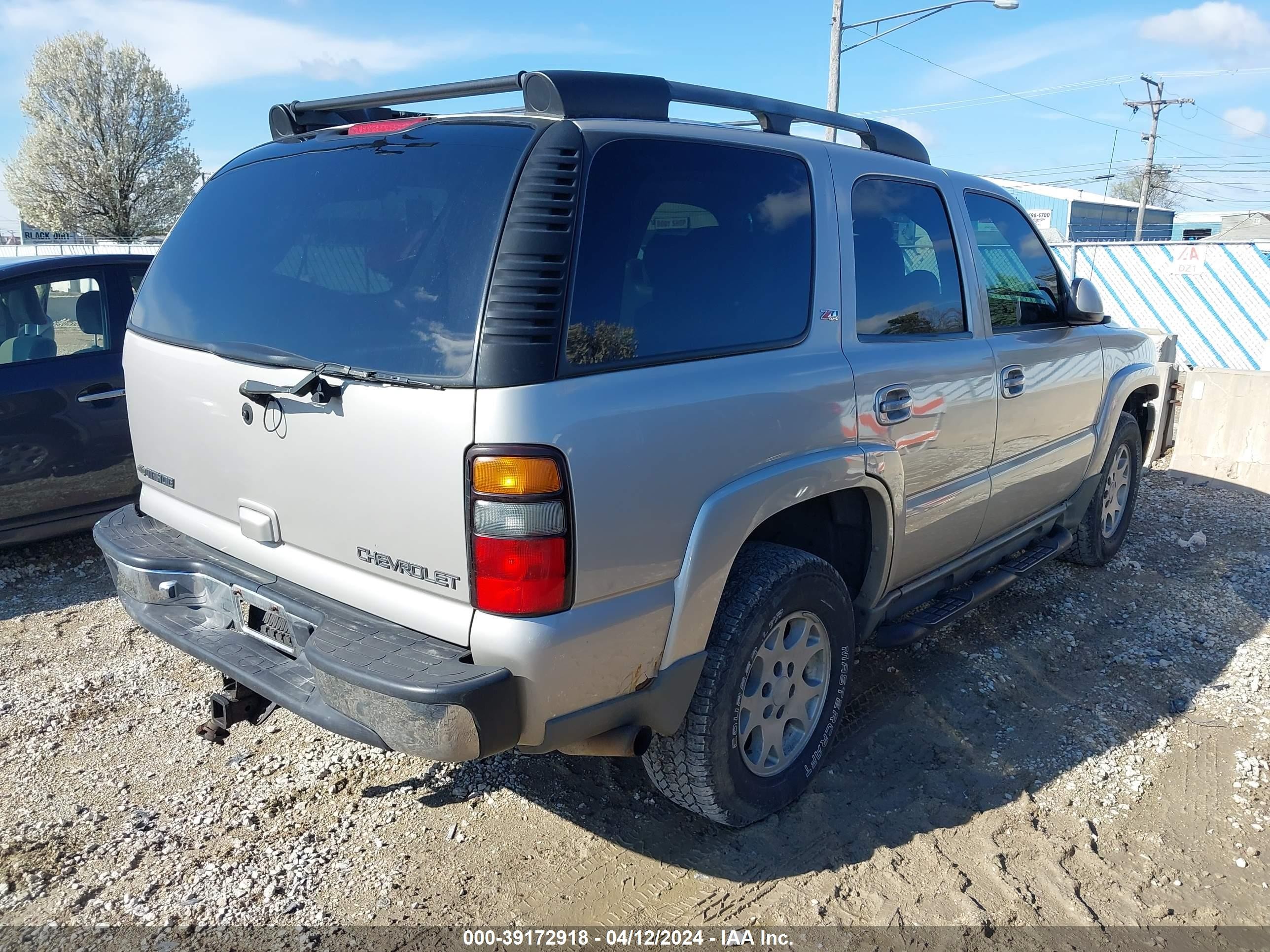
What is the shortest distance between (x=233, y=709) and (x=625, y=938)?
1.31 metres

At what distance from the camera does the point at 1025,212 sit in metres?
Answer: 4.59

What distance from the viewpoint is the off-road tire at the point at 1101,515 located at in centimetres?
505

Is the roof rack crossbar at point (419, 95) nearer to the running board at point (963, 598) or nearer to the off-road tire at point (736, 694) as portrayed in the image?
the off-road tire at point (736, 694)

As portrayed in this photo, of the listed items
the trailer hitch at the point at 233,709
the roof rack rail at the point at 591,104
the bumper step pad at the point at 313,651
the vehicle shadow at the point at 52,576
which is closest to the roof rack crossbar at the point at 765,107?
the roof rack rail at the point at 591,104

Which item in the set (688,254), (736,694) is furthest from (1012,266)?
(736,694)

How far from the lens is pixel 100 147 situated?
37031 mm

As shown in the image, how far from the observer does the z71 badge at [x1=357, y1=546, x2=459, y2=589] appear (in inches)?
85.7

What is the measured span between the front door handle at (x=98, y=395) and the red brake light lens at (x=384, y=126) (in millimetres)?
2845

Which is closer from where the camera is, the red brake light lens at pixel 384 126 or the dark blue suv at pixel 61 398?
the red brake light lens at pixel 384 126

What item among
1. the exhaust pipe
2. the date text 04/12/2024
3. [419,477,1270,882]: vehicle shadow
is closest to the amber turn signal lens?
the exhaust pipe

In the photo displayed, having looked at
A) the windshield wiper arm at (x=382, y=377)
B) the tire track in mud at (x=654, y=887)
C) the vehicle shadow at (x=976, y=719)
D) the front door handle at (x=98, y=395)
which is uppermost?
the windshield wiper arm at (x=382, y=377)

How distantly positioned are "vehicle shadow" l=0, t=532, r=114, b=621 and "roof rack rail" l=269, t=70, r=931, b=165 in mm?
2675

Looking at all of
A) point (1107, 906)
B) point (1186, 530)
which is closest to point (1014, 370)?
point (1107, 906)

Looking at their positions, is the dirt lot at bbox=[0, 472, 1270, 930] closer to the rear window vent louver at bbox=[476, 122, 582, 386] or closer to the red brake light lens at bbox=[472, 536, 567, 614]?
the red brake light lens at bbox=[472, 536, 567, 614]
